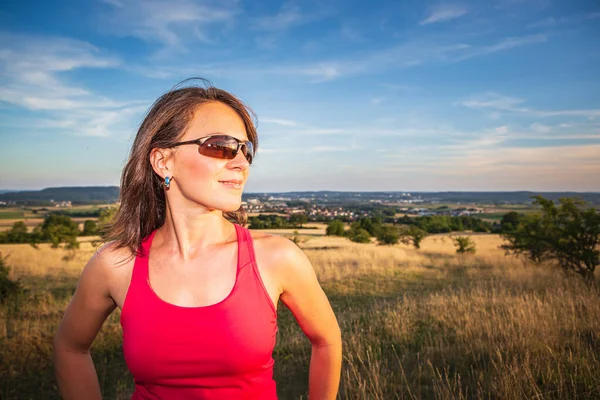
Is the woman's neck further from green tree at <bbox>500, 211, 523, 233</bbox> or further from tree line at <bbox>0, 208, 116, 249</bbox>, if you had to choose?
tree line at <bbox>0, 208, 116, 249</bbox>

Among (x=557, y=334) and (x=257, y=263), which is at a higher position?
(x=257, y=263)

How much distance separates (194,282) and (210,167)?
20.0 inches

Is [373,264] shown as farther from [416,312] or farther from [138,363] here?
[138,363]

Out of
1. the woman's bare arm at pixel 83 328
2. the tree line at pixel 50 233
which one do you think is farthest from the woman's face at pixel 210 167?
the tree line at pixel 50 233

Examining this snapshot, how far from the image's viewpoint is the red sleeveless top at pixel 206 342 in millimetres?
1620

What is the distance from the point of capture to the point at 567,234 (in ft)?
37.9

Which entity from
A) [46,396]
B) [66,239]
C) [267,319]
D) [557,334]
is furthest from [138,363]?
[66,239]

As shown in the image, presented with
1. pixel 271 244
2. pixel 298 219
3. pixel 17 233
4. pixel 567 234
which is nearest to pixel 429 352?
pixel 271 244

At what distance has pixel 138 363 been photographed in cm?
170

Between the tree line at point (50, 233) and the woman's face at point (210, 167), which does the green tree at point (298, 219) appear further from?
the woman's face at point (210, 167)

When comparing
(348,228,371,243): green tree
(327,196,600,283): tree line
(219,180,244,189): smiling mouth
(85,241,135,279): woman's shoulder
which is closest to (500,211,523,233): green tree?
(327,196,600,283): tree line

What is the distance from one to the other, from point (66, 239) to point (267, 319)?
25248 mm

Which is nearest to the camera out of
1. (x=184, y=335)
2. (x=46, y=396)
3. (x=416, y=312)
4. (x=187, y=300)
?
(x=184, y=335)

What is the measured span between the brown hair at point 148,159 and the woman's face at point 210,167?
5cm
